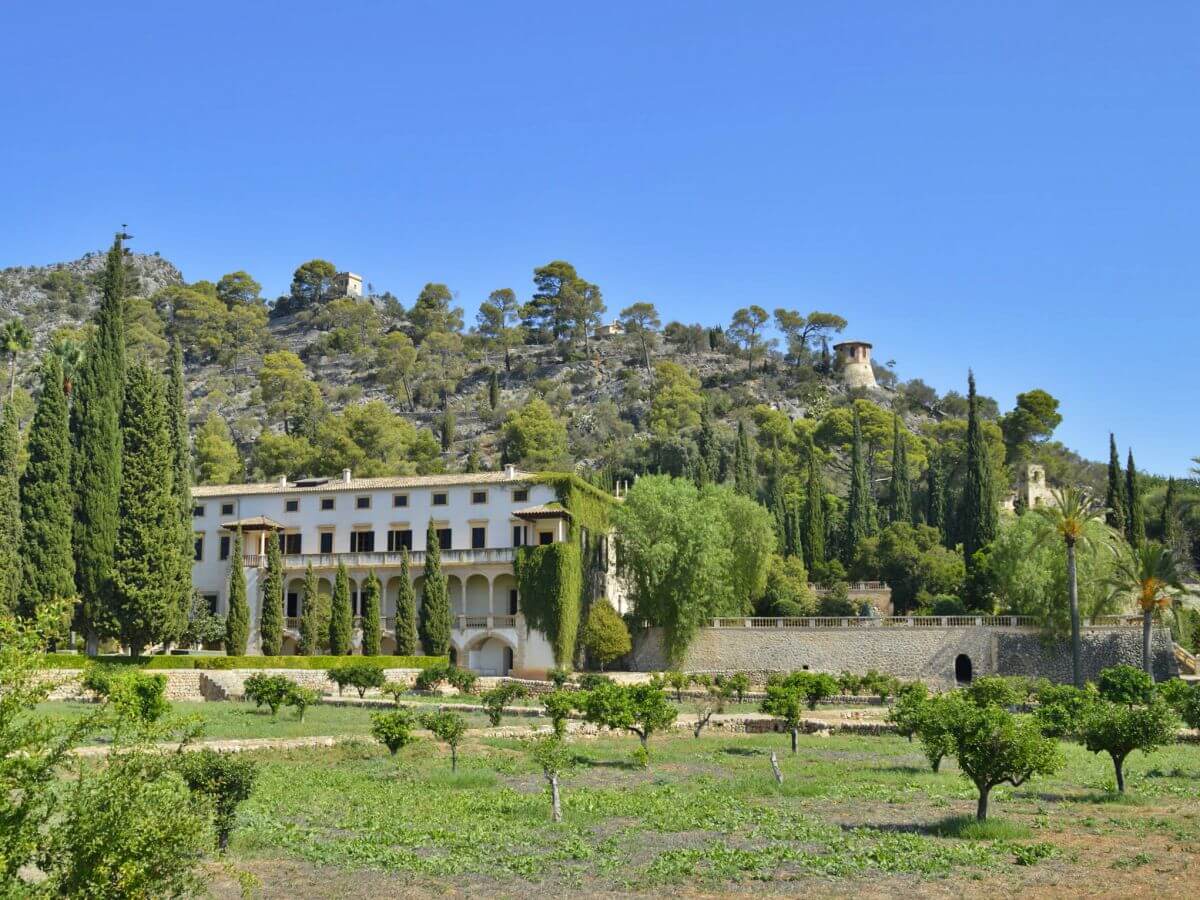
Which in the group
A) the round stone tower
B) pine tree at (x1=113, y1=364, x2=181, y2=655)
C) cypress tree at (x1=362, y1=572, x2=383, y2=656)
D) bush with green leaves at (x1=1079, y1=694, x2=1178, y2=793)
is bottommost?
bush with green leaves at (x1=1079, y1=694, x2=1178, y2=793)

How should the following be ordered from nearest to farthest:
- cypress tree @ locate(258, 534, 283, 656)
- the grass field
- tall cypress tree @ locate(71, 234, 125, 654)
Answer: the grass field < tall cypress tree @ locate(71, 234, 125, 654) < cypress tree @ locate(258, 534, 283, 656)

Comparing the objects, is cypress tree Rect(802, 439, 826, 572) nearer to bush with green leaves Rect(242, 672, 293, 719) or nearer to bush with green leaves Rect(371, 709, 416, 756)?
bush with green leaves Rect(242, 672, 293, 719)

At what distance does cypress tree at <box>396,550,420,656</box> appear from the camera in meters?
54.2

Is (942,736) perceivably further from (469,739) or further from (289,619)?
(289,619)

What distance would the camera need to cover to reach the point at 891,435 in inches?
4641

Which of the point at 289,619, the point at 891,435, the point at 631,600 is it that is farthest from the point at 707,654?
the point at 891,435

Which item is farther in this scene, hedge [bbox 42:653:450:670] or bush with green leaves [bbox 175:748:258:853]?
hedge [bbox 42:653:450:670]

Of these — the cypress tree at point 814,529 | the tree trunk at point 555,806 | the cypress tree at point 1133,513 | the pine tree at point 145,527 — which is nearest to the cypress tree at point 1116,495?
the cypress tree at point 1133,513

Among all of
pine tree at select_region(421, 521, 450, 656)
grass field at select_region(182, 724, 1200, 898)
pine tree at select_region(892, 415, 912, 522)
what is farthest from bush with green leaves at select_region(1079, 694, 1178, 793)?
pine tree at select_region(892, 415, 912, 522)

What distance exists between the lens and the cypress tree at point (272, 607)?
5219 cm

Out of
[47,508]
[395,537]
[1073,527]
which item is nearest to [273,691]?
[47,508]

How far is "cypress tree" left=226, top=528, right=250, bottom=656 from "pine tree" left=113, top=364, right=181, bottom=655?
6428 millimetres

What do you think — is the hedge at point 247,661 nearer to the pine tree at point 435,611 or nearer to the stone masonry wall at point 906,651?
the pine tree at point 435,611

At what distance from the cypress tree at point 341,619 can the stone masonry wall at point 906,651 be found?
1417cm
